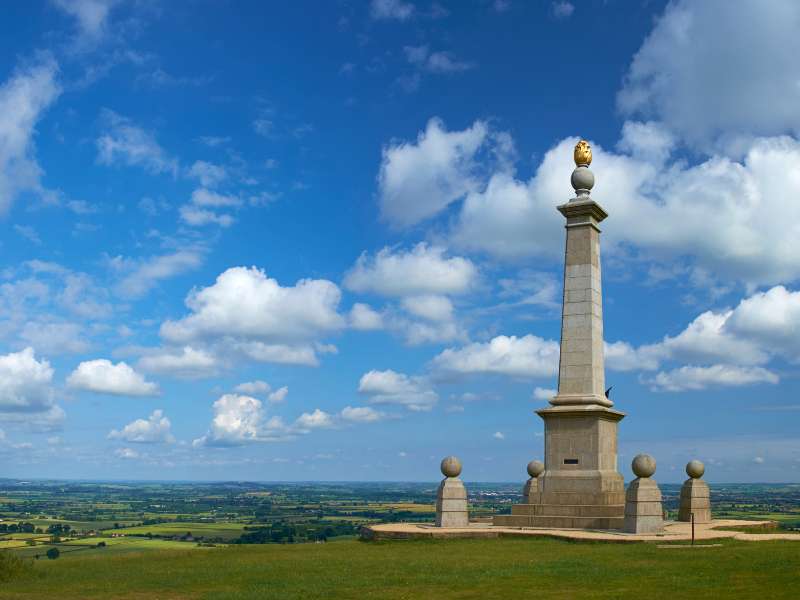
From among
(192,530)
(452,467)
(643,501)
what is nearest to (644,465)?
(643,501)

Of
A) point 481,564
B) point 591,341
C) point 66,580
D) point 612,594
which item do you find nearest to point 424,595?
point 612,594

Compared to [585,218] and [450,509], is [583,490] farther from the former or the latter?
[585,218]

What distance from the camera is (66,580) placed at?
18.3 metres

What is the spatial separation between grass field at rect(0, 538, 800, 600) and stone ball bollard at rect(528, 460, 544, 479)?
11.0 metres

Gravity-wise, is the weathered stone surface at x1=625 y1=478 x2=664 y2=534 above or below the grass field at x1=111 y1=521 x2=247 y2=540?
above

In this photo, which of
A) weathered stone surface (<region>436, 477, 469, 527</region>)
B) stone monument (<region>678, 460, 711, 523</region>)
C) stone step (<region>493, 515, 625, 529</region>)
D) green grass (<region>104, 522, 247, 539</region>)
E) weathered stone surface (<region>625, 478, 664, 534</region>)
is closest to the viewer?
weathered stone surface (<region>625, 478, 664, 534</region>)

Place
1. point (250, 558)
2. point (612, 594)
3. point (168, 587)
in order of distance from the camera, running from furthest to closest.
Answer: point (250, 558) → point (168, 587) → point (612, 594)

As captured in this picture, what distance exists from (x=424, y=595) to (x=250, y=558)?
9244mm

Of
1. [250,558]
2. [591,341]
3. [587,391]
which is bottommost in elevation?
[250,558]

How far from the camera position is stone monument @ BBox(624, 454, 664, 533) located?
1014 inches

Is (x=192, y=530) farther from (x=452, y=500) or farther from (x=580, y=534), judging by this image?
(x=580, y=534)

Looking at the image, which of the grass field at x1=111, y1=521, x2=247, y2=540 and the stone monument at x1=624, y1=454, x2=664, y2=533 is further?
the grass field at x1=111, y1=521, x2=247, y2=540

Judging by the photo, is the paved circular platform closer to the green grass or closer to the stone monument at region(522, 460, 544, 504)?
the stone monument at region(522, 460, 544, 504)

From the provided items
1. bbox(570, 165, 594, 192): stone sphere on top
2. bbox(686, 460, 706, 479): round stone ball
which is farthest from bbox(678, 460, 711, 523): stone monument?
bbox(570, 165, 594, 192): stone sphere on top
